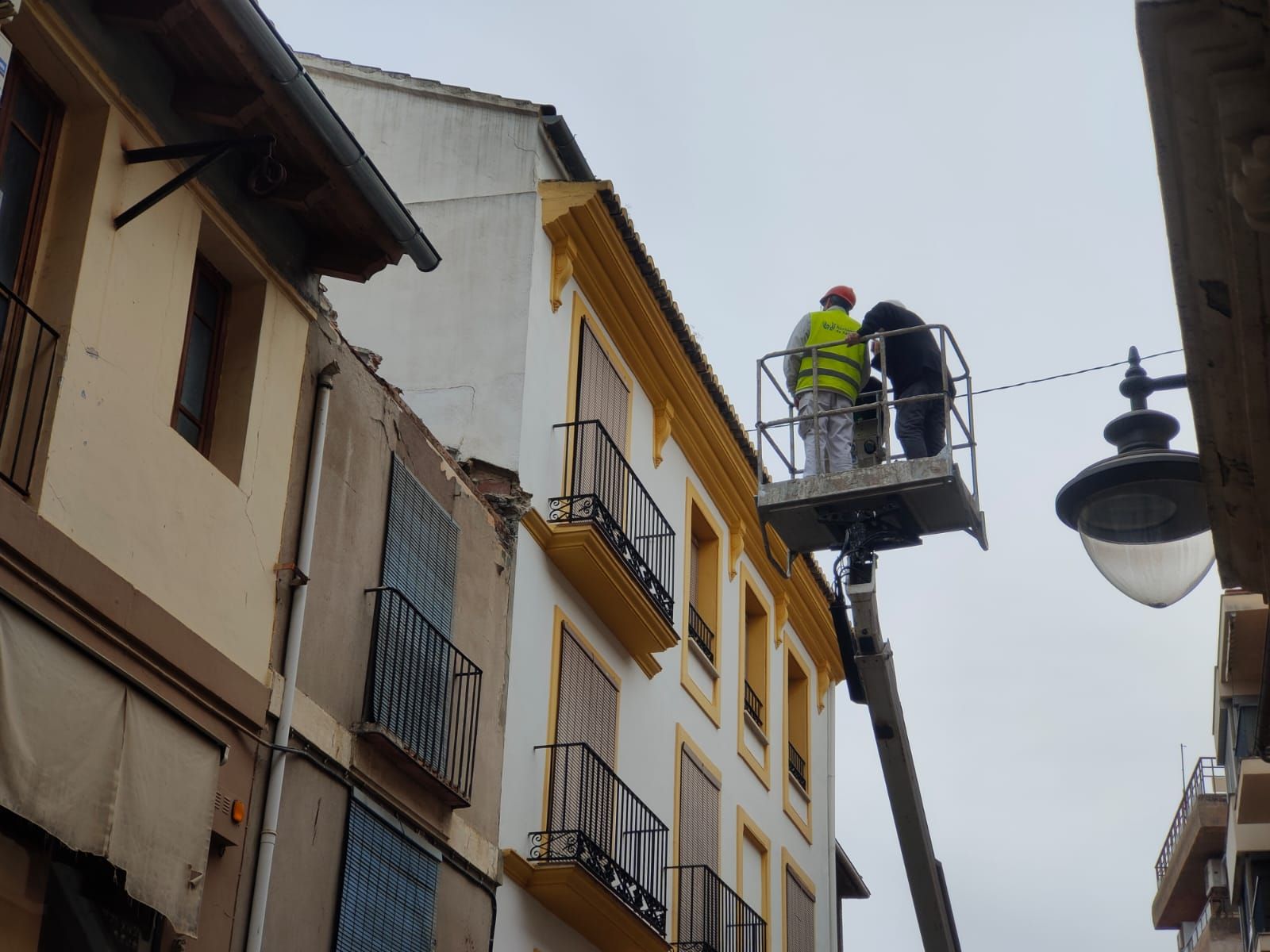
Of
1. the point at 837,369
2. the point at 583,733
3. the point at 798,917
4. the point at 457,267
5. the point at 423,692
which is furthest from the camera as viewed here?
the point at 798,917

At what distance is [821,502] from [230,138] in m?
4.51

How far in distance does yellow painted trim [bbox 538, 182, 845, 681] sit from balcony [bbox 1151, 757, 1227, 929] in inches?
456

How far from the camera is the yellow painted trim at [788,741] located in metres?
24.4

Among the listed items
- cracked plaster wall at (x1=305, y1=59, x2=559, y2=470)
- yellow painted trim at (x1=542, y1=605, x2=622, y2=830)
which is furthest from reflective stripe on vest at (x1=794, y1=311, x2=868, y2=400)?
yellow painted trim at (x1=542, y1=605, x2=622, y2=830)

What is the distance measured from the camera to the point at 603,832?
16859 mm

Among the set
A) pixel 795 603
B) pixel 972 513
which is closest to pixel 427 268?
pixel 972 513

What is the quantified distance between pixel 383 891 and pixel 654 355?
859 centimetres

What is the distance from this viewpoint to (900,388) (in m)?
13.9

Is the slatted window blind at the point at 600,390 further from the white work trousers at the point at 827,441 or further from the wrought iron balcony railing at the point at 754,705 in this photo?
the wrought iron balcony railing at the point at 754,705

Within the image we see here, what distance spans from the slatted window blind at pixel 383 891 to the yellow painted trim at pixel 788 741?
1134 centimetres

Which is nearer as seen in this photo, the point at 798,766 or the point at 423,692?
the point at 423,692

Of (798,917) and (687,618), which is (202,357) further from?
(798,917)

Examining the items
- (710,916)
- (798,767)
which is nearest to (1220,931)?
(798,767)

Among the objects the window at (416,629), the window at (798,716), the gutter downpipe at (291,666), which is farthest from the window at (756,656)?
the gutter downpipe at (291,666)
